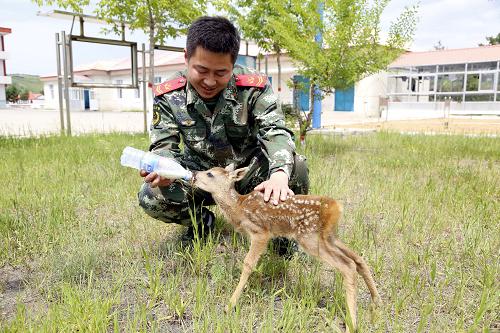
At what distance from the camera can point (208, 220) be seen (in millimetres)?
3217

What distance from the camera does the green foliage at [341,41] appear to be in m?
6.69

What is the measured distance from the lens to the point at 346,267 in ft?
6.84

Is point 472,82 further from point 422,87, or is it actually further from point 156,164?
point 156,164

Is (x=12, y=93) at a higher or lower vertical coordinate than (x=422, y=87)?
higher

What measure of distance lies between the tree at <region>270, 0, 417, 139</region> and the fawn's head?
4.60 m

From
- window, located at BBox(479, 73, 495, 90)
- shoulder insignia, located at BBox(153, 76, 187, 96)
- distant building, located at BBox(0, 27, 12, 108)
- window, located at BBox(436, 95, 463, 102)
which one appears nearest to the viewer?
shoulder insignia, located at BBox(153, 76, 187, 96)

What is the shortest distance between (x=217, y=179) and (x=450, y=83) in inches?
854

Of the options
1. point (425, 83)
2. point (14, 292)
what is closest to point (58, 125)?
point (14, 292)

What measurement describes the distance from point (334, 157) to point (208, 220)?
3.93 meters

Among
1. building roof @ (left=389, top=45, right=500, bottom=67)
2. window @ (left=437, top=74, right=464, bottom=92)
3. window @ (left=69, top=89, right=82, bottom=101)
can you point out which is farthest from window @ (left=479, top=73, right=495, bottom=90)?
window @ (left=69, top=89, right=82, bottom=101)

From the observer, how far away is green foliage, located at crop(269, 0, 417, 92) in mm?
6691

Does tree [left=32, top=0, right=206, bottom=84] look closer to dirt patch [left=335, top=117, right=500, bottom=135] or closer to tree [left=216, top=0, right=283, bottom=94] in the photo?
tree [left=216, top=0, right=283, bottom=94]

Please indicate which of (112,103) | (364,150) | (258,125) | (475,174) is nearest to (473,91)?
(364,150)

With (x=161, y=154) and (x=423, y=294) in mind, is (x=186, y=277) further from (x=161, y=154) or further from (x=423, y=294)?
(x=423, y=294)
